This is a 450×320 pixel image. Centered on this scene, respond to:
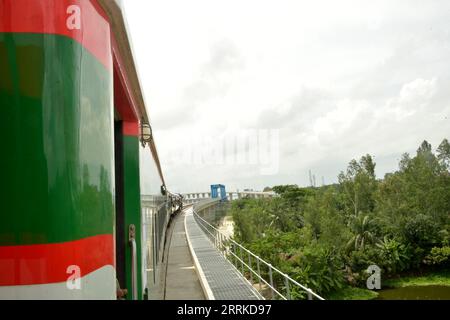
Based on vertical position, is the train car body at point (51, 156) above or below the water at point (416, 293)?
above

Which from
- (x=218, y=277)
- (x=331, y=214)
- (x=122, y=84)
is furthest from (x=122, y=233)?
(x=331, y=214)

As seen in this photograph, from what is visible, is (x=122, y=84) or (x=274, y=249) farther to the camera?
(x=274, y=249)

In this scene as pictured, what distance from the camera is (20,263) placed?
129cm

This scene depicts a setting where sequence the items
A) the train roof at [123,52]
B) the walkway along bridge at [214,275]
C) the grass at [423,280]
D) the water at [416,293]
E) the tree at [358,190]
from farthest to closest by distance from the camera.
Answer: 1. the tree at [358,190]
2. the grass at [423,280]
3. the water at [416,293]
4. the walkway along bridge at [214,275]
5. the train roof at [123,52]

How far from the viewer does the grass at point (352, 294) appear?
28.2 meters

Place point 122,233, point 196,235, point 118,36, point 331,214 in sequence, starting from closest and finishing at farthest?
1. point 118,36
2. point 122,233
3. point 196,235
4. point 331,214

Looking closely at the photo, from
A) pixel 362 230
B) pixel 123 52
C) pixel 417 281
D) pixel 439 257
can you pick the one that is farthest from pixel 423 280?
pixel 123 52

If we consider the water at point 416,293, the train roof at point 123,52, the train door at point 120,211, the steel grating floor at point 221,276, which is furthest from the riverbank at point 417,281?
the train roof at point 123,52

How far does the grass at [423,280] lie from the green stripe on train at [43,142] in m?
37.4

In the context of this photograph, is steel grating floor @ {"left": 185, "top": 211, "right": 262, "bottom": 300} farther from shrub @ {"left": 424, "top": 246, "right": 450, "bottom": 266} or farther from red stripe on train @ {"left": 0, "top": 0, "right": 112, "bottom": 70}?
shrub @ {"left": 424, "top": 246, "right": 450, "bottom": 266}

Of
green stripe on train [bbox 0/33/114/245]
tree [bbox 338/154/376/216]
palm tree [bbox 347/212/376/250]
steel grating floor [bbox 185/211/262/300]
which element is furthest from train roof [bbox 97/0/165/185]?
tree [bbox 338/154/376/216]

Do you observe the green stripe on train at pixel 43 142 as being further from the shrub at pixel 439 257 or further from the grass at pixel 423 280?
the shrub at pixel 439 257
